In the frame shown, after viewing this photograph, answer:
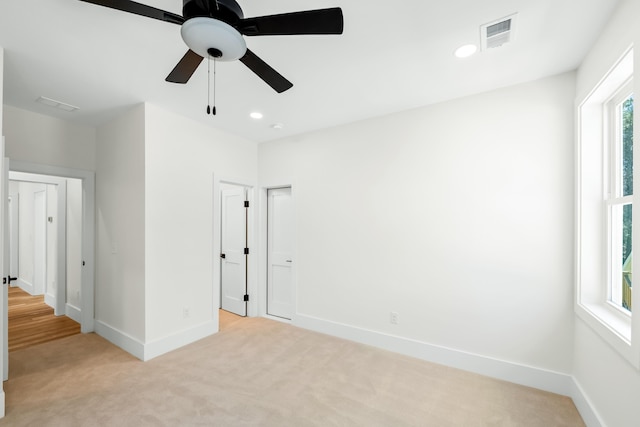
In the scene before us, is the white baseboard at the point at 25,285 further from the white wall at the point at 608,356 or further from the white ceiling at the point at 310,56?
the white wall at the point at 608,356

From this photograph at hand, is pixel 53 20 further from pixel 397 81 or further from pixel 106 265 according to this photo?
pixel 106 265

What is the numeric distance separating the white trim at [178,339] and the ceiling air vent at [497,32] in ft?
13.1

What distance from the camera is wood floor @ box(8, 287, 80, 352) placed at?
11.6 feet

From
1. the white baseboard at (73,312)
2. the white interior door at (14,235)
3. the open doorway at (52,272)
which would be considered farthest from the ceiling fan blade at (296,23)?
the white interior door at (14,235)

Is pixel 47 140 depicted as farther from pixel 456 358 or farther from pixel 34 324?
pixel 456 358

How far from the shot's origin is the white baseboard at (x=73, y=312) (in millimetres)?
4094

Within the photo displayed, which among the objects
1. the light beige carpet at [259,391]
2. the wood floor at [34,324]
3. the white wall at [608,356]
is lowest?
the wood floor at [34,324]

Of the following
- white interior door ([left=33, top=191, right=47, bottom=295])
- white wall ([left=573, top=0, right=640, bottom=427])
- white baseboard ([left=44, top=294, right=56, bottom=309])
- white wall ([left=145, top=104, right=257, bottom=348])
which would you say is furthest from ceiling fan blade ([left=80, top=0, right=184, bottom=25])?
white interior door ([left=33, top=191, right=47, bottom=295])

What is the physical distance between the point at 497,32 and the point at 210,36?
1.82 meters

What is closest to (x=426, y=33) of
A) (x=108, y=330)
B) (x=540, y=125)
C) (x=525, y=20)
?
(x=525, y=20)

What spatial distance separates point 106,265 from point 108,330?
0.78 m

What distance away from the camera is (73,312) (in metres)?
4.22

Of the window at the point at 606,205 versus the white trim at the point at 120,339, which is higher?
the window at the point at 606,205

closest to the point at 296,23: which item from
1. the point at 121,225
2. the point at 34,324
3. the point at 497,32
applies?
the point at 497,32
